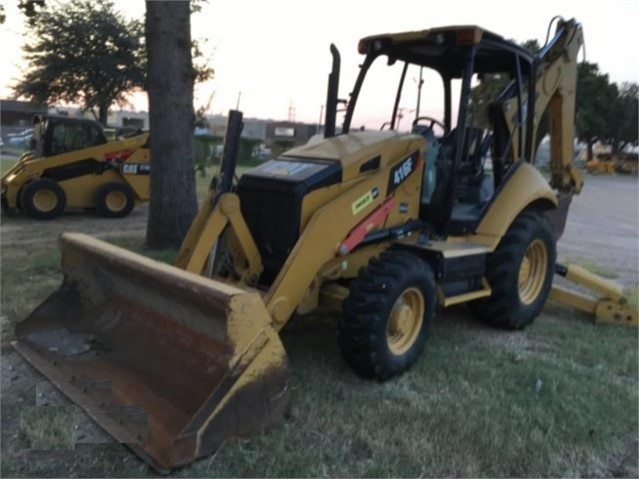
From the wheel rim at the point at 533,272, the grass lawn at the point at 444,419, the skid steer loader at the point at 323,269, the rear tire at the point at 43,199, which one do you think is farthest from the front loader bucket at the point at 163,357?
the rear tire at the point at 43,199

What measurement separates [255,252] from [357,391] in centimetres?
114

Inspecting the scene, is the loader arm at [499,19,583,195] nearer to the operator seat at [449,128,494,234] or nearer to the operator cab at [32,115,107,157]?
the operator seat at [449,128,494,234]

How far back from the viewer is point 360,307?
4031 mm

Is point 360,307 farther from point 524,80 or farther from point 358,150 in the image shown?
point 524,80

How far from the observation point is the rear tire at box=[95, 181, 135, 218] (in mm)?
12930

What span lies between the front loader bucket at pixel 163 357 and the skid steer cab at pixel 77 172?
8391 mm

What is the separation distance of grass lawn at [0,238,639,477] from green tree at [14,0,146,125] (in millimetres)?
21536

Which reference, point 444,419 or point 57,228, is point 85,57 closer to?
point 57,228

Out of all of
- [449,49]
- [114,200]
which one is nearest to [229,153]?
[449,49]

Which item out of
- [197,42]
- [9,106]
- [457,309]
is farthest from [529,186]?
[9,106]

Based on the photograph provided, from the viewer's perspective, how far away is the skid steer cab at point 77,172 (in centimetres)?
1243

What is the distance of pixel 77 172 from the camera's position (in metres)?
12.9

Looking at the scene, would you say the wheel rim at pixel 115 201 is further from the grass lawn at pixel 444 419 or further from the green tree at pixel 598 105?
the green tree at pixel 598 105

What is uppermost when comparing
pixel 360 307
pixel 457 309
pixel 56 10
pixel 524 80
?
pixel 56 10
